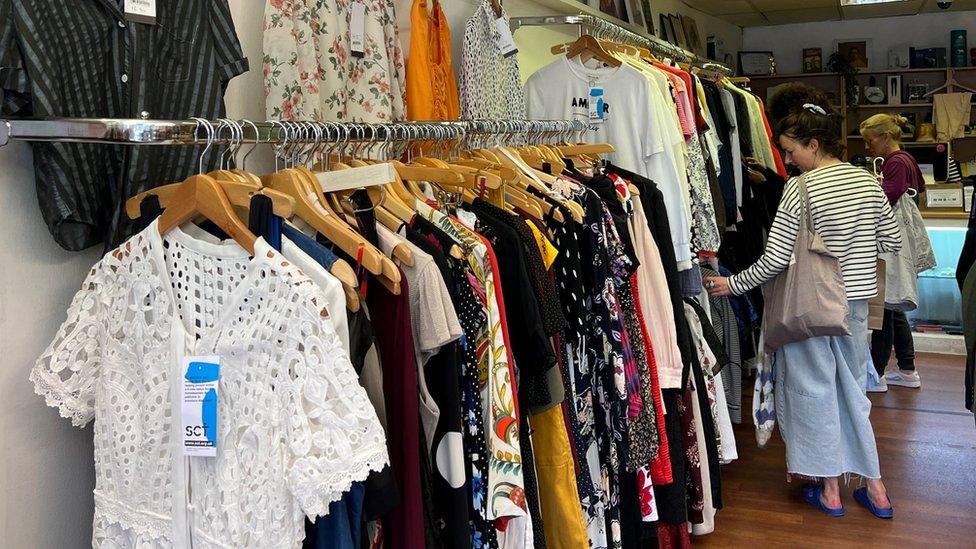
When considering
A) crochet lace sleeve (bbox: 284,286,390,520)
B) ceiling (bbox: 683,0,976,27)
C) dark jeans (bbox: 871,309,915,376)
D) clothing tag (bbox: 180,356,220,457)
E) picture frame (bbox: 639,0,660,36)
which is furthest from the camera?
ceiling (bbox: 683,0,976,27)

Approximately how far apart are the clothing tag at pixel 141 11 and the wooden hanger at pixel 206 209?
0.44 m

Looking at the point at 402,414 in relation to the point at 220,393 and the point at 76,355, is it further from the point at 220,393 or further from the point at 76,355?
the point at 76,355

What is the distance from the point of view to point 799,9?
8430 mm

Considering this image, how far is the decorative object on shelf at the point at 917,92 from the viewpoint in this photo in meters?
8.59

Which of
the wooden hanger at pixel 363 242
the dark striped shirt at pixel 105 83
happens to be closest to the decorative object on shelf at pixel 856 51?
the dark striped shirt at pixel 105 83

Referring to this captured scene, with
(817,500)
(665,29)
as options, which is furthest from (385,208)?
(665,29)

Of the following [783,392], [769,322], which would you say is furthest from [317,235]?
[783,392]

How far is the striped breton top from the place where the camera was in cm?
328

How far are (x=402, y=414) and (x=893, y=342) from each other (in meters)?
4.68

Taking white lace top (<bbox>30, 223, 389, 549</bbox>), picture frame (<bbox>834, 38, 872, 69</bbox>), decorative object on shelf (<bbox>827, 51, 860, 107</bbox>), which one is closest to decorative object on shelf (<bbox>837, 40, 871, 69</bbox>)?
picture frame (<bbox>834, 38, 872, 69</bbox>)

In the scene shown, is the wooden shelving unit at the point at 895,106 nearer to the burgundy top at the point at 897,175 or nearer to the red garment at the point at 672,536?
A: the burgundy top at the point at 897,175

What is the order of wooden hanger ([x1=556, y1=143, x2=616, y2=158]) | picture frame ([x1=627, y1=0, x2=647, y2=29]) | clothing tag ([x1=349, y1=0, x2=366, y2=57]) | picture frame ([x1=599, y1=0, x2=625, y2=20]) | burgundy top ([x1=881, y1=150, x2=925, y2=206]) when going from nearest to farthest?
1. clothing tag ([x1=349, y1=0, x2=366, y2=57])
2. wooden hanger ([x1=556, y1=143, x2=616, y2=158])
3. picture frame ([x1=599, y1=0, x2=625, y2=20])
4. burgundy top ([x1=881, y1=150, x2=925, y2=206])
5. picture frame ([x1=627, y1=0, x2=647, y2=29])

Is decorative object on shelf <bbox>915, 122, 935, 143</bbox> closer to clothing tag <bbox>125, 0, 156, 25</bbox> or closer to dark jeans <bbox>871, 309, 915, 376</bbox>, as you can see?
dark jeans <bbox>871, 309, 915, 376</bbox>

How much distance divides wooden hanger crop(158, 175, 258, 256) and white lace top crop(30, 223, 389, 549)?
0.02m
